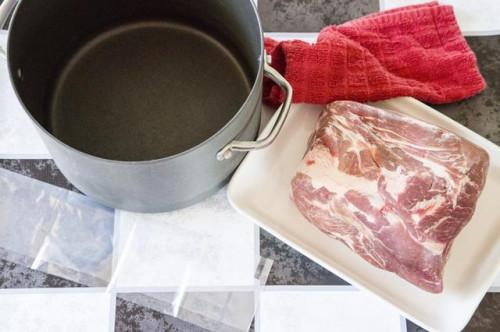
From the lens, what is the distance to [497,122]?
30.0 inches

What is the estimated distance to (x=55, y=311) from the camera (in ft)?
2.27

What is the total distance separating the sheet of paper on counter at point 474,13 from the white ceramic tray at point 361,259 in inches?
6.1

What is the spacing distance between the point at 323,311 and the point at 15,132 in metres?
0.42

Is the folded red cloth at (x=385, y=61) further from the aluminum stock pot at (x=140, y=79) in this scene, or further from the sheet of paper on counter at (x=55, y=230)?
the sheet of paper on counter at (x=55, y=230)

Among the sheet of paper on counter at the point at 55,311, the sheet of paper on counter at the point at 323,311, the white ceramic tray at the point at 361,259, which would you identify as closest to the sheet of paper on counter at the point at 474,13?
the white ceramic tray at the point at 361,259

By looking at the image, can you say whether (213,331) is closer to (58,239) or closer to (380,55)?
(58,239)

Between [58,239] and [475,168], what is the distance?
0.47m

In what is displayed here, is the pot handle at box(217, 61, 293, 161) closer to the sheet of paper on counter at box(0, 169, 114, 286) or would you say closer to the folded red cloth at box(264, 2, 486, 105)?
the folded red cloth at box(264, 2, 486, 105)

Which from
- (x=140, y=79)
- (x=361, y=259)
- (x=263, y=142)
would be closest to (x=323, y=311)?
(x=361, y=259)

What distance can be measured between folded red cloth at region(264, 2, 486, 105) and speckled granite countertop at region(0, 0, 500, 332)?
0.11 feet

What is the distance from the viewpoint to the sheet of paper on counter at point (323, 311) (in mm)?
690

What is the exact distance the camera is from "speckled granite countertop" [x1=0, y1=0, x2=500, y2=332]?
69 cm

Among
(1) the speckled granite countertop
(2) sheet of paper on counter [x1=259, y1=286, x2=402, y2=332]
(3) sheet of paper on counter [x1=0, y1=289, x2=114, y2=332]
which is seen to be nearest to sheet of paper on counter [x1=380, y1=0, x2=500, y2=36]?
(1) the speckled granite countertop

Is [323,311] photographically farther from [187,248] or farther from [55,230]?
[55,230]
